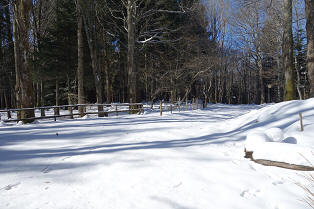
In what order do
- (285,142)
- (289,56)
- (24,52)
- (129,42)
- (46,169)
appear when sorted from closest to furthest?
(46,169) → (285,142) → (24,52) → (289,56) → (129,42)

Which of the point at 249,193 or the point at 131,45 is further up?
the point at 131,45

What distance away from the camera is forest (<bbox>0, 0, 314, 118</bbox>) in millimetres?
9320

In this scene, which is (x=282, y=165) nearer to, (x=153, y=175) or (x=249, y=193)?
(x=249, y=193)

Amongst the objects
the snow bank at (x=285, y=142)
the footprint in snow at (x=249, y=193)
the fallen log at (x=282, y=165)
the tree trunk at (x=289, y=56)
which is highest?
the tree trunk at (x=289, y=56)

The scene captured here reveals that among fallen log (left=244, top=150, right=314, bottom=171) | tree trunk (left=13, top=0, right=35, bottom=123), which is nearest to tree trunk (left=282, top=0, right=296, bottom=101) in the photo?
fallen log (left=244, top=150, right=314, bottom=171)

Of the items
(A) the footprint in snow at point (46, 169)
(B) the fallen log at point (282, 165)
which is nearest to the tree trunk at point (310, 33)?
(B) the fallen log at point (282, 165)

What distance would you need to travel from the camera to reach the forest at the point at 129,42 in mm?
9320

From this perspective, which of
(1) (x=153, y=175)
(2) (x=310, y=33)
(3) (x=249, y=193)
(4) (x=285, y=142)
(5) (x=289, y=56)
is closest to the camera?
(3) (x=249, y=193)

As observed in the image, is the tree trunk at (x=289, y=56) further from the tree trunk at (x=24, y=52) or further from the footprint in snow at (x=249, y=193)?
the tree trunk at (x=24, y=52)

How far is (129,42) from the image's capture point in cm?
1243

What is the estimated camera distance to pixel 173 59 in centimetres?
1919

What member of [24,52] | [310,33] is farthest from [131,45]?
[310,33]

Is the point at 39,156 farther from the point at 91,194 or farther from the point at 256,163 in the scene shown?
the point at 256,163

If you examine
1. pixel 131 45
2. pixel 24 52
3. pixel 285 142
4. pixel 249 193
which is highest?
pixel 131 45
